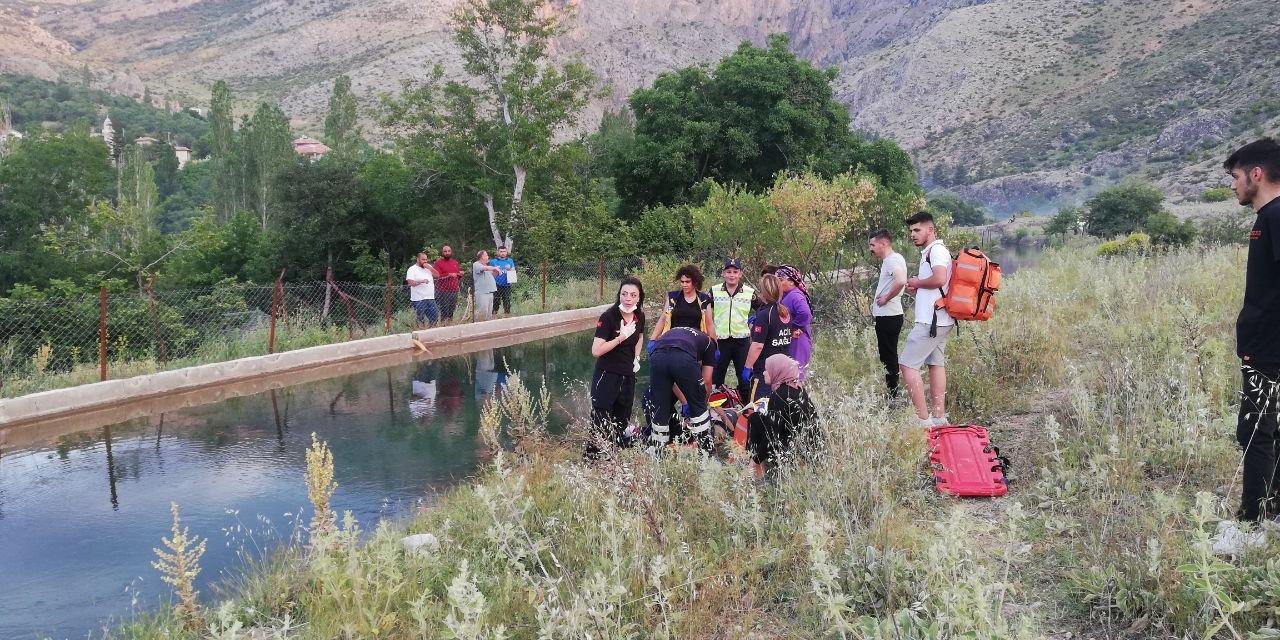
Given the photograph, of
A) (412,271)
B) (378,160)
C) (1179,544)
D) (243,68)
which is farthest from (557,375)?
(243,68)

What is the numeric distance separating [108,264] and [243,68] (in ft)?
362

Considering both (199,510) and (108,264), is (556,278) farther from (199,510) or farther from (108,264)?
(108,264)

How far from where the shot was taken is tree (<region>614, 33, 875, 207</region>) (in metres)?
31.2

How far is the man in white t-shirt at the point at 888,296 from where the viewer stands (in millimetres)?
6871

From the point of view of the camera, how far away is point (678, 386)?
6.32 metres

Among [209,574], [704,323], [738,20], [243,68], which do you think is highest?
[738,20]

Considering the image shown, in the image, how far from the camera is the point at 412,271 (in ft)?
49.4

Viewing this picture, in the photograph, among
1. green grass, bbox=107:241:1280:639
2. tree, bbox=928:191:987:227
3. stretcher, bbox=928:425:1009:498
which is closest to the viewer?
green grass, bbox=107:241:1280:639

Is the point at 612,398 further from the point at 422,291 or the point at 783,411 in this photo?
the point at 422,291

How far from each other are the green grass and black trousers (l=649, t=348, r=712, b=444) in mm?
569

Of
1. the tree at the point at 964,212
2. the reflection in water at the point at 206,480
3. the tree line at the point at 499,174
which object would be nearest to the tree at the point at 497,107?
the tree line at the point at 499,174

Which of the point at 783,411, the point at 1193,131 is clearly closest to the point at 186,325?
the point at 783,411

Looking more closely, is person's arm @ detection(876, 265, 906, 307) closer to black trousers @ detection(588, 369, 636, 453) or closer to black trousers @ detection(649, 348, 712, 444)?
black trousers @ detection(649, 348, 712, 444)

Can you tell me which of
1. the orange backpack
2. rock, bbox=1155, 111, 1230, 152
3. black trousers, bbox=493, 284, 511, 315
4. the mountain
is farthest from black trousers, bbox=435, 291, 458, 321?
rock, bbox=1155, 111, 1230, 152
